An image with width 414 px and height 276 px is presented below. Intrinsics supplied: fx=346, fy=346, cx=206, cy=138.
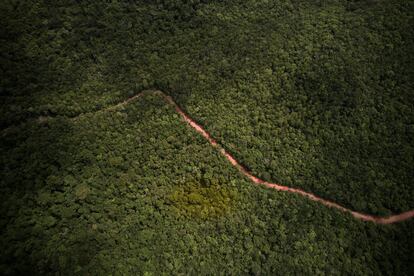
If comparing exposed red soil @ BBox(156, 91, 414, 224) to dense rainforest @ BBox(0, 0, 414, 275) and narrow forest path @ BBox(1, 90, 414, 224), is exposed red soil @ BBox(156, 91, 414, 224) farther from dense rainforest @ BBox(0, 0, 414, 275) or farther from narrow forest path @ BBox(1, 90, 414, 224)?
dense rainforest @ BBox(0, 0, 414, 275)

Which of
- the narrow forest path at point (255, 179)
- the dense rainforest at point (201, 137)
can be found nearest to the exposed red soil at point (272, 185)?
the narrow forest path at point (255, 179)

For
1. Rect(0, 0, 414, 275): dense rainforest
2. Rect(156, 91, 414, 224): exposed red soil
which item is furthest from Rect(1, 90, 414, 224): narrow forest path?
Rect(0, 0, 414, 275): dense rainforest

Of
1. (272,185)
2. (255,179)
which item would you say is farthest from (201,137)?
(272,185)

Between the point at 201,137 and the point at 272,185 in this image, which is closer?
the point at 272,185

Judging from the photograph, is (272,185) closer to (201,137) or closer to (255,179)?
(255,179)

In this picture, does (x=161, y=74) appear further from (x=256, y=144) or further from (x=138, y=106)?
(x=256, y=144)

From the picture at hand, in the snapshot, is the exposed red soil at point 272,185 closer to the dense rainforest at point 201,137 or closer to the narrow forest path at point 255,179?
the narrow forest path at point 255,179

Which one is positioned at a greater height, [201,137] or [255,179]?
[201,137]

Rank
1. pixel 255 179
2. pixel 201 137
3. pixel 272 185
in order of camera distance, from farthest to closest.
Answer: pixel 201 137 → pixel 255 179 → pixel 272 185
